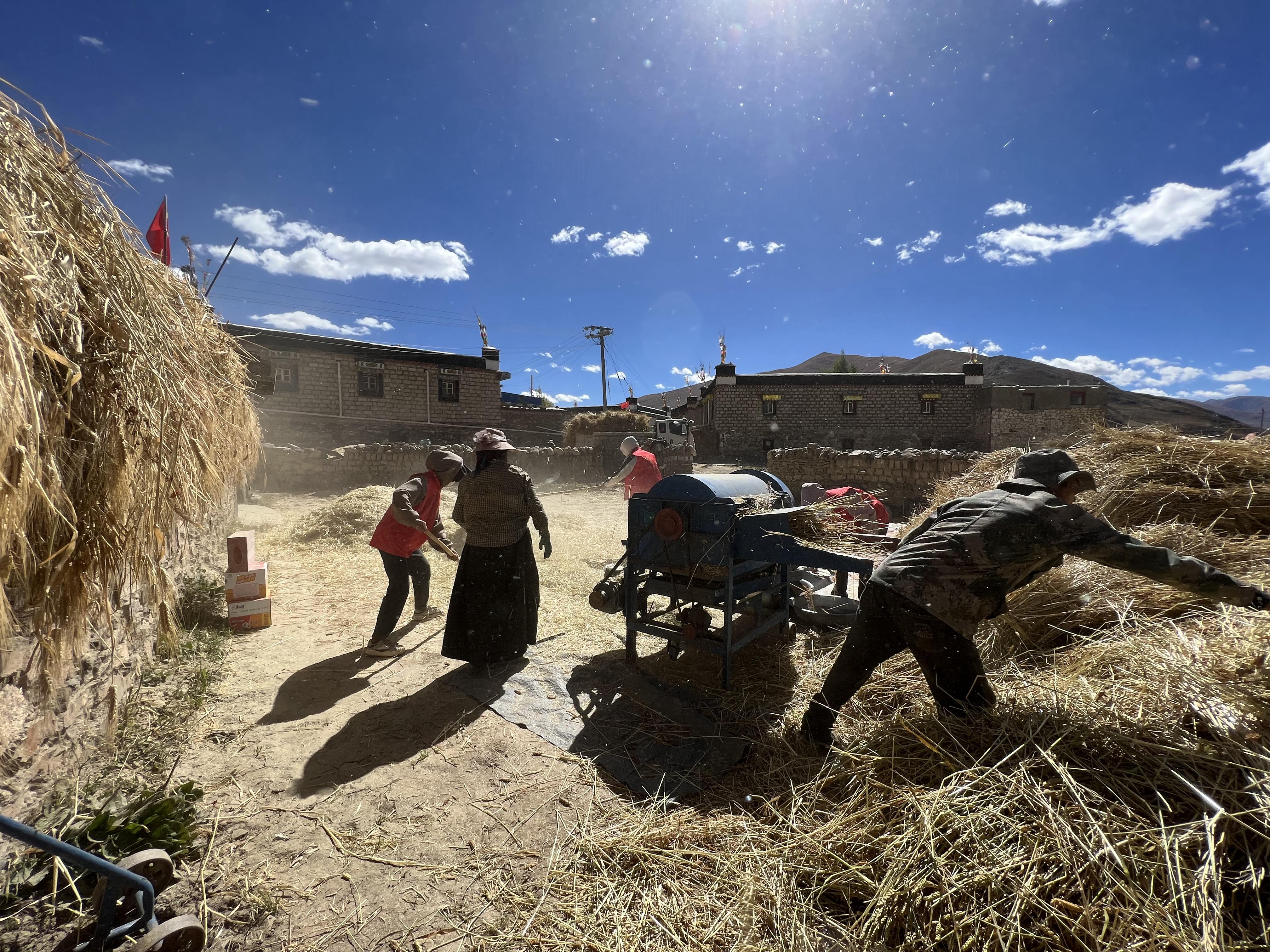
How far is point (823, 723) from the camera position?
3053 millimetres

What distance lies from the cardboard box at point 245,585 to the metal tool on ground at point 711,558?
3.20 m

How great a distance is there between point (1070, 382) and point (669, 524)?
8212 centimetres

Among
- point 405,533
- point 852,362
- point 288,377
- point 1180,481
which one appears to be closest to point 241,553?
point 405,533

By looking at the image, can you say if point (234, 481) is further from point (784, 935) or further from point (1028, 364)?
point (1028, 364)

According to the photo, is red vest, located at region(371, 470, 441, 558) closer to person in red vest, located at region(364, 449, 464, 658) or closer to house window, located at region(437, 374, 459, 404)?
person in red vest, located at region(364, 449, 464, 658)

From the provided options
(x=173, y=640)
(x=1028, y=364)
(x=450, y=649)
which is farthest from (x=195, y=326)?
(x=1028, y=364)

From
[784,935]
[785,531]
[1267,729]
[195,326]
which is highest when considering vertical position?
[195,326]

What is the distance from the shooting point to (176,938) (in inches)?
71.8

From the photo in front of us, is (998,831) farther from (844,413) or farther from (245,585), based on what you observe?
(844,413)

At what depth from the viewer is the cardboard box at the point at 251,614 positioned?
504cm

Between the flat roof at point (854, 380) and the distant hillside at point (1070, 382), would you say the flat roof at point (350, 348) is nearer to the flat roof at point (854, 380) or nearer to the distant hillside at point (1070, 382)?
the flat roof at point (854, 380)

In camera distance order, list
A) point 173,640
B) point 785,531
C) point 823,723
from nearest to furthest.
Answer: point 173,640 < point 823,723 < point 785,531

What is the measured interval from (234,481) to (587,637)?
4.22m

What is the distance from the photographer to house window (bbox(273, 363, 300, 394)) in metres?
20.4
